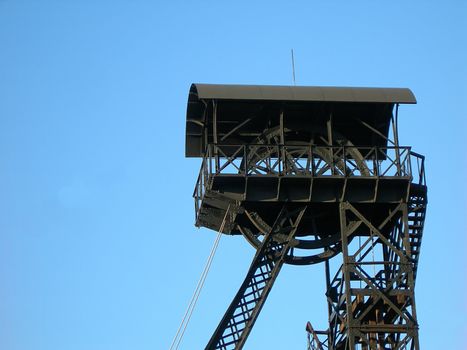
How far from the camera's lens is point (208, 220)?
42375mm

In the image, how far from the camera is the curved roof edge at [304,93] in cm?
4059

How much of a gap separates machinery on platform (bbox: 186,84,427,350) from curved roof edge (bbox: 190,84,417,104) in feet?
0.10

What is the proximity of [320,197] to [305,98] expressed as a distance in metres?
2.92

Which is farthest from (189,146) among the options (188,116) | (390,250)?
(390,250)

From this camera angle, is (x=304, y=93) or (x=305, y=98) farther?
(x=304, y=93)

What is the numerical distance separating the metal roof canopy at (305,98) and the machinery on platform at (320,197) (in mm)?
30

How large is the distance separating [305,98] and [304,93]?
27 centimetres

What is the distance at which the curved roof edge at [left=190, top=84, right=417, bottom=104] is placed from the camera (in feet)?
133

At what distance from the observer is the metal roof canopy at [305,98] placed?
133 ft

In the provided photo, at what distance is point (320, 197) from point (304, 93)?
310cm

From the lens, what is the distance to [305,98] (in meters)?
40.8

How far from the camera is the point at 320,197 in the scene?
4066 centimetres

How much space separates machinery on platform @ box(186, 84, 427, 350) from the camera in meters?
40.1

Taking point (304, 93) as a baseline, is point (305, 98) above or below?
below
